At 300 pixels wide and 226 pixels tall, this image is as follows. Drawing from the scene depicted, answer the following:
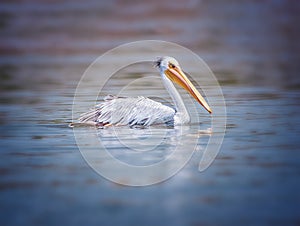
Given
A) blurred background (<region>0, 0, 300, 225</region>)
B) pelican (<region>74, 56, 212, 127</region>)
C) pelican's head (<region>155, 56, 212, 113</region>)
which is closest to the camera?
→ blurred background (<region>0, 0, 300, 225</region>)

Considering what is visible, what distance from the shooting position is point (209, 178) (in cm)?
681

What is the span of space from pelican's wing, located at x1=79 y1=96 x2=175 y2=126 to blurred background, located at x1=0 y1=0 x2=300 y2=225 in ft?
1.49

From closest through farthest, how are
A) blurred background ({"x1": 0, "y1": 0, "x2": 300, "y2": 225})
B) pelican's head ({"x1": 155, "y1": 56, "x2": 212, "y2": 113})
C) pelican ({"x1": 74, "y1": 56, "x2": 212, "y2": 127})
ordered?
1. blurred background ({"x1": 0, "y1": 0, "x2": 300, "y2": 225})
2. pelican ({"x1": 74, "y1": 56, "x2": 212, "y2": 127})
3. pelican's head ({"x1": 155, "y1": 56, "x2": 212, "y2": 113})

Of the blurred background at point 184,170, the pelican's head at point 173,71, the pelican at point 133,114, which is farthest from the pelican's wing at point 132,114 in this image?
the pelican's head at point 173,71

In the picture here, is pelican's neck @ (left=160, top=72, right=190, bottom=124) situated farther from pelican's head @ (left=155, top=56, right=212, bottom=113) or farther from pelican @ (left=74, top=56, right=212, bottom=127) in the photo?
pelican's head @ (left=155, top=56, right=212, bottom=113)

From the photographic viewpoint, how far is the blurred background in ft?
19.3

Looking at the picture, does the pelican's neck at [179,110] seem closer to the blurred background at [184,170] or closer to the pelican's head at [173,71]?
the pelican's head at [173,71]

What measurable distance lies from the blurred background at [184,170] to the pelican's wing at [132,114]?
45cm

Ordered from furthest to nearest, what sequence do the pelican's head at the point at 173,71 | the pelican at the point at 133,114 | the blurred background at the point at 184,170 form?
the pelican's head at the point at 173,71, the pelican at the point at 133,114, the blurred background at the point at 184,170

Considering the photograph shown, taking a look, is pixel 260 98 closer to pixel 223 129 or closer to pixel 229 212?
pixel 223 129

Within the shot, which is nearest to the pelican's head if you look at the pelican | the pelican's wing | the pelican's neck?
the pelican's neck

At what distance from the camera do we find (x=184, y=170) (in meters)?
7.17

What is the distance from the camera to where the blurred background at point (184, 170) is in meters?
5.89

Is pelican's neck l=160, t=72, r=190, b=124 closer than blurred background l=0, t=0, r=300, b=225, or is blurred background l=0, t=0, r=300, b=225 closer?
blurred background l=0, t=0, r=300, b=225
